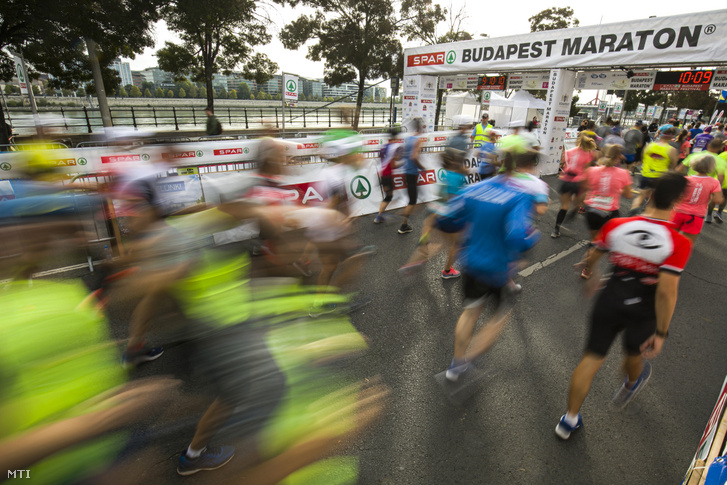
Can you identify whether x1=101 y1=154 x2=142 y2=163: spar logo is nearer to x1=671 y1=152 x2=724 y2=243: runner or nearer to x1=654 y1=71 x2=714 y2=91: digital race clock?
x1=671 y1=152 x2=724 y2=243: runner

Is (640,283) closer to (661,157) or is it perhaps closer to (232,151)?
(661,157)

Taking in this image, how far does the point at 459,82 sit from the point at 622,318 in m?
20.4

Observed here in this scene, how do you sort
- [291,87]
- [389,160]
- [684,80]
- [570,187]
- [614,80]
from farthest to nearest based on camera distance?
1. [614,80]
2. [684,80]
3. [291,87]
4. [389,160]
5. [570,187]

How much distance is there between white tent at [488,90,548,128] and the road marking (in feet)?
52.6

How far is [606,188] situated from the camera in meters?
4.86

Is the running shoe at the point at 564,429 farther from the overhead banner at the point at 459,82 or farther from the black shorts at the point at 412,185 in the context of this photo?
the overhead banner at the point at 459,82

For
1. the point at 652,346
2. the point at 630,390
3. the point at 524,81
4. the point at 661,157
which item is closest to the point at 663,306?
the point at 652,346

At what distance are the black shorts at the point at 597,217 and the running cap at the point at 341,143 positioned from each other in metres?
3.36

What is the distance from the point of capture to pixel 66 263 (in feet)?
17.1

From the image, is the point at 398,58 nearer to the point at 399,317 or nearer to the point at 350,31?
the point at 350,31

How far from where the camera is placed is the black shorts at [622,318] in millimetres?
2402

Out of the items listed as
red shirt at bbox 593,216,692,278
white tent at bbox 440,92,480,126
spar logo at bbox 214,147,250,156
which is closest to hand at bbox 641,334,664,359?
red shirt at bbox 593,216,692,278

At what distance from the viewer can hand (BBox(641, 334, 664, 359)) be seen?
238 centimetres

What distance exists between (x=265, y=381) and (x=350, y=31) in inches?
1045
